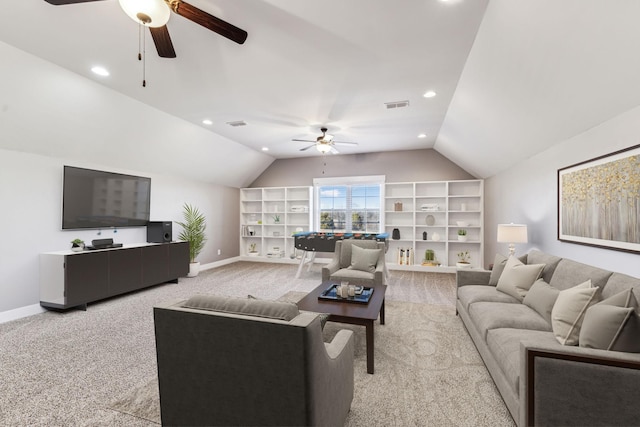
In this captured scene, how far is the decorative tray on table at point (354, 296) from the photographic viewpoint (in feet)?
10.3

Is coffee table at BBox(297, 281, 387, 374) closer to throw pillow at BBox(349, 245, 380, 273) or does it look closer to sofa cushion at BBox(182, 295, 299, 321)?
throw pillow at BBox(349, 245, 380, 273)

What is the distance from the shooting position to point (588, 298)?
198 centimetres

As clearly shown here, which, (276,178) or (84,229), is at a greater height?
(276,178)

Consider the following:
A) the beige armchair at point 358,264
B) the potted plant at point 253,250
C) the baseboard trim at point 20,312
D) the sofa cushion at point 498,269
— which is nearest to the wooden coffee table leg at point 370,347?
the beige armchair at point 358,264

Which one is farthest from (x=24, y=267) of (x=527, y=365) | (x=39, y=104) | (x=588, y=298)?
(x=588, y=298)

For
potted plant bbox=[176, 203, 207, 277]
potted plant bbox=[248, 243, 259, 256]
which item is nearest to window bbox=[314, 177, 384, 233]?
potted plant bbox=[248, 243, 259, 256]

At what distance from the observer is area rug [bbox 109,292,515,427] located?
199 cm

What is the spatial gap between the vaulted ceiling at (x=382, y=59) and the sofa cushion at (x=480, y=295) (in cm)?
187

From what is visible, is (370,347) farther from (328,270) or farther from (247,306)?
(328,270)

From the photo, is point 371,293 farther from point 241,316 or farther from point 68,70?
point 68,70

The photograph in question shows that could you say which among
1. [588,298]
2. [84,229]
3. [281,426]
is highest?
[84,229]

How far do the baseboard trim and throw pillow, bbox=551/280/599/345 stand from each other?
5930 millimetres

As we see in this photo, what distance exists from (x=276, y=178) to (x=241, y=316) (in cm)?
724

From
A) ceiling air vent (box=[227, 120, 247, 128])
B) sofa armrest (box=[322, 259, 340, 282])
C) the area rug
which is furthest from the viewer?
ceiling air vent (box=[227, 120, 247, 128])
